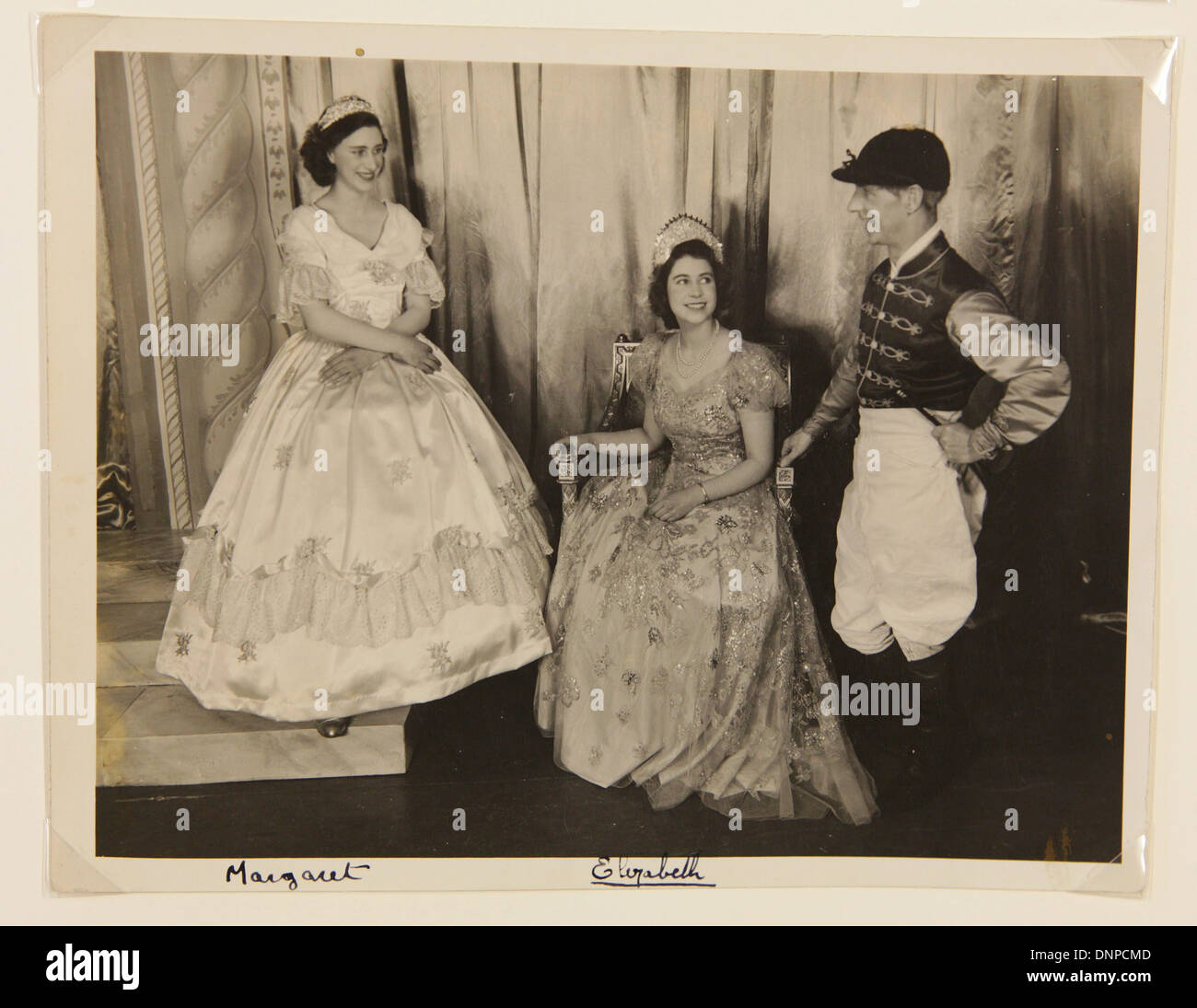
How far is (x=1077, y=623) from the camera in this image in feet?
7.74

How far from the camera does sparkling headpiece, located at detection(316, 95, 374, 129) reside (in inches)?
87.0

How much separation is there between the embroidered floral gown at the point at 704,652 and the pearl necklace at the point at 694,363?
3cm

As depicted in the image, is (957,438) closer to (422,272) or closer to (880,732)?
(880,732)

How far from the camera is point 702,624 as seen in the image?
2289 mm

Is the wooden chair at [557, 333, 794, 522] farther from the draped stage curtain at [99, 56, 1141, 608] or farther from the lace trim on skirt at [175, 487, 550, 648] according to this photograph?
the lace trim on skirt at [175, 487, 550, 648]

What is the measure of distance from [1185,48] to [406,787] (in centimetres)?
271

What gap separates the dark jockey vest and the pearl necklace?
38 centimetres

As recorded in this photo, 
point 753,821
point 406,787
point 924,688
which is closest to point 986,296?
point 924,688

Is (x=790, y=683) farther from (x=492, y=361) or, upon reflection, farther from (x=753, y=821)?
(x=492, y=361)

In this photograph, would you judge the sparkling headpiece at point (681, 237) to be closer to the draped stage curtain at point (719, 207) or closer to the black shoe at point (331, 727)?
the draped stage curtain at point (719, 207)

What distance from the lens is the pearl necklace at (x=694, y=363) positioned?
2.28m

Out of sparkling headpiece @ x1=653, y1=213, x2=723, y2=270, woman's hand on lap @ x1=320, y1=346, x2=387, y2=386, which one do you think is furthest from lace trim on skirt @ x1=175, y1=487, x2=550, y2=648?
sparkling headpiece @ x1=653, y1=213, x2=723, y2=270
